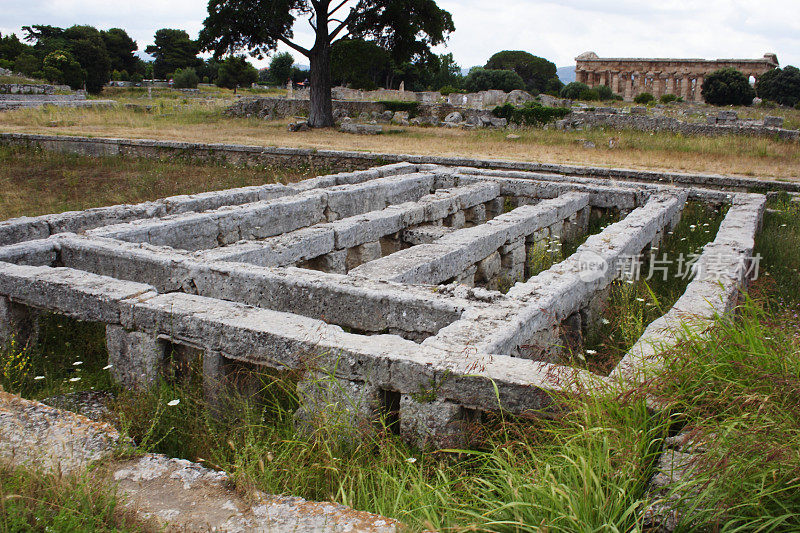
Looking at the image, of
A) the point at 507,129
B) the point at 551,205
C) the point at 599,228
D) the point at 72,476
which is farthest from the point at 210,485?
the point at 507,129

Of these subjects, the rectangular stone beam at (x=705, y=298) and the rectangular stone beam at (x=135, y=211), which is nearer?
the rectangular stone beam at (x=705, y=298)

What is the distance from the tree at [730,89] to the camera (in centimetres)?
4303

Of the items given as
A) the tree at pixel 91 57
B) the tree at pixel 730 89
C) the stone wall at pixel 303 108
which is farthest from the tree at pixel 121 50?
the tree at pixel 730 89

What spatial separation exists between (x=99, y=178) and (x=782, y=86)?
46.0m

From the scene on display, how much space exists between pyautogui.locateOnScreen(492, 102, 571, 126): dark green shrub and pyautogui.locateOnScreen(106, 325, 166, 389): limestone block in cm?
2359

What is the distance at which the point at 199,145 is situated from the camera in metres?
18.7

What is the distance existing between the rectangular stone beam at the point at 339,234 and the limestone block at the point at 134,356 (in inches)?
65.1

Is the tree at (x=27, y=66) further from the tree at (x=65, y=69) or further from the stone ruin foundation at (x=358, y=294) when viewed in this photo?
the stone ruin foundation at (x=358, y=294)

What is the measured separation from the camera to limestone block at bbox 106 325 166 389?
482 centimetres

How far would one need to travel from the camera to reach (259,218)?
8820 millimetres

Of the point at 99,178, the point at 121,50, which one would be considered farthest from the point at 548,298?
the point at 121,50

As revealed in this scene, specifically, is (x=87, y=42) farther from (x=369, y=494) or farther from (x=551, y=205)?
(x=369, y=494)

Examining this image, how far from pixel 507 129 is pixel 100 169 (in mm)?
15957

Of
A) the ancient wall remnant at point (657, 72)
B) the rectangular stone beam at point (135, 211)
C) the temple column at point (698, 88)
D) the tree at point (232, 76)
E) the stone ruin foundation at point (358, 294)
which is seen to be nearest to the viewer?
the stone ruin foundation at point (358, 294)
